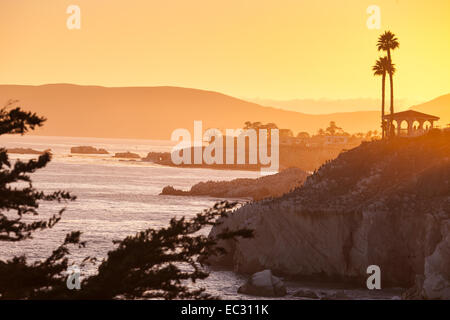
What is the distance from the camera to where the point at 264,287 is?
159 feet

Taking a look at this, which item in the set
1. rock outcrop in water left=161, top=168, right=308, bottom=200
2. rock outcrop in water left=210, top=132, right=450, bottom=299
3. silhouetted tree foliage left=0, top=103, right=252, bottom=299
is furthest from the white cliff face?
rock outcrop in water left=161, top=168, right=308, bottom=200

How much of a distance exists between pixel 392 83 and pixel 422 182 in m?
33.7

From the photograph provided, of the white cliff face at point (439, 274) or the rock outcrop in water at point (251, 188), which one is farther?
the rock outcrop in water at point (251, 188)

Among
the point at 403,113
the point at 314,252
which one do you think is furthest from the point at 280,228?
the point at 403,113

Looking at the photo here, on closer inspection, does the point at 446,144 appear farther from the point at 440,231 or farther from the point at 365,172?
the point at 440,231

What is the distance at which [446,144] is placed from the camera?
212ft

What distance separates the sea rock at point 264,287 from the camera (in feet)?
158

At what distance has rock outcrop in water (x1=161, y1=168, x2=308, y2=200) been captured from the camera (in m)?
130

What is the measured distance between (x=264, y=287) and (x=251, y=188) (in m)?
84.7

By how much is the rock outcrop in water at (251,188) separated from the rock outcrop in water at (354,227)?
6829 centimetres

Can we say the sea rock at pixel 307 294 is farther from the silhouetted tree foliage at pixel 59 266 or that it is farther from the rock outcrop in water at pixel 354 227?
the silhouetted tree foliage at pixel 59 266

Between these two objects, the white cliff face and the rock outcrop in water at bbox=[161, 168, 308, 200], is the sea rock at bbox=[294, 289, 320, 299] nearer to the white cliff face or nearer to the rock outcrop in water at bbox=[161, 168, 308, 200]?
the white cliff face

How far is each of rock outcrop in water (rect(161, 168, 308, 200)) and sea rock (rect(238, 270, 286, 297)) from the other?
260 ft
